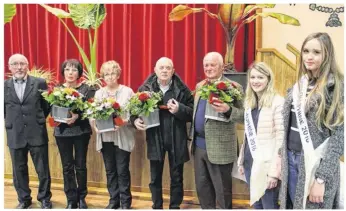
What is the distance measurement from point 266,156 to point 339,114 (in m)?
0.66

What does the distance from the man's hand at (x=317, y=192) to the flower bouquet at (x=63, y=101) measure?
1.83m

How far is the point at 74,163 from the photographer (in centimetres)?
343

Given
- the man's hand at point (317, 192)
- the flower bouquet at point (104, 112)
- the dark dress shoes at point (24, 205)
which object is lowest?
the dark dress shoes at point (24, 205)

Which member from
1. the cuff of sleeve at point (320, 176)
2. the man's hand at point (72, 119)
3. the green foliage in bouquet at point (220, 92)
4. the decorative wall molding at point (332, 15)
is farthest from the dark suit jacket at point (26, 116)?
the decorative wall molding at point (332, 15)

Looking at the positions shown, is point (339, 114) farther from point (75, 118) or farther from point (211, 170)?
point (75, 118)

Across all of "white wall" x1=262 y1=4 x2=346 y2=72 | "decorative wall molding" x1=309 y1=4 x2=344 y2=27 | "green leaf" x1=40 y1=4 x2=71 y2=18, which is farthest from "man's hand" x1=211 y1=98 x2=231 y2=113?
"green leaf" x1=40 y1=4 x2=71 y2=18

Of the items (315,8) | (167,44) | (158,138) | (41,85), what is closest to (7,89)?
(41,85)

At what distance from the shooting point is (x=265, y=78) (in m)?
2.67

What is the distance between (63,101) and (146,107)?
658mm

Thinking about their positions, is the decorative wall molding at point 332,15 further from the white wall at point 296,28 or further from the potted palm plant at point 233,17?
the potted palm plant at point 233,17

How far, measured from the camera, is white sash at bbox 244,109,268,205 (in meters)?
2.65

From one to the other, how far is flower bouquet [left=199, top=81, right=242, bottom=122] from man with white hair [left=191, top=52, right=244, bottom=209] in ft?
0.10

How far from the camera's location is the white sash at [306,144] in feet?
7.15

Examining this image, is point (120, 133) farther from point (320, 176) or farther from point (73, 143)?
point (320, 176)
